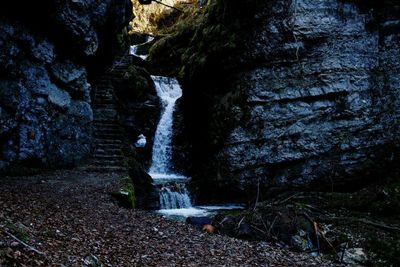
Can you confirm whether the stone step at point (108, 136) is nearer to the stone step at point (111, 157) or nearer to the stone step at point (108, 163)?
the stone step at point (111, 157)

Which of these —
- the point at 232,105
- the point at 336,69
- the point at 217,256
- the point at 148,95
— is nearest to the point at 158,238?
the point at 217,256

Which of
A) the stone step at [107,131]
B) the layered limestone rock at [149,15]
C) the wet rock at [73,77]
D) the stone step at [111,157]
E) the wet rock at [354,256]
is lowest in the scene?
the wet rock at [354,256]

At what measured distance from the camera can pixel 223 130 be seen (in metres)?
20.6

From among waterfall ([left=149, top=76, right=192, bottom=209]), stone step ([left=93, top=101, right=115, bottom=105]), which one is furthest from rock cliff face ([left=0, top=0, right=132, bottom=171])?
waterfall ([left=149, top=76, right=192, bottom=209])

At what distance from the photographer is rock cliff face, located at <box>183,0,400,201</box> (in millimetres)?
18812

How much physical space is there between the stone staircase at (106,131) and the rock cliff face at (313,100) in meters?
4.64

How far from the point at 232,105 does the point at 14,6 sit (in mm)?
11445

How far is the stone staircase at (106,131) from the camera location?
18.8m

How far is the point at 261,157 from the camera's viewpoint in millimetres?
19500

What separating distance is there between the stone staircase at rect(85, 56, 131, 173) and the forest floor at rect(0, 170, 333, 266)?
527 centimetres

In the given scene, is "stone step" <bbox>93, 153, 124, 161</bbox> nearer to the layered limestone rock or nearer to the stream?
the stream

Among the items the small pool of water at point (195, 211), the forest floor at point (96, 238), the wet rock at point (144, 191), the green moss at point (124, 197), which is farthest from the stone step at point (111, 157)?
the forest floor at point (96, 238)

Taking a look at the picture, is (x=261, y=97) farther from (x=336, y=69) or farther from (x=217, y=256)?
(x=217, y=256)

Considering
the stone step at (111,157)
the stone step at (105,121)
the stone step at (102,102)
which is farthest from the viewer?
the stone step at (102,102)
